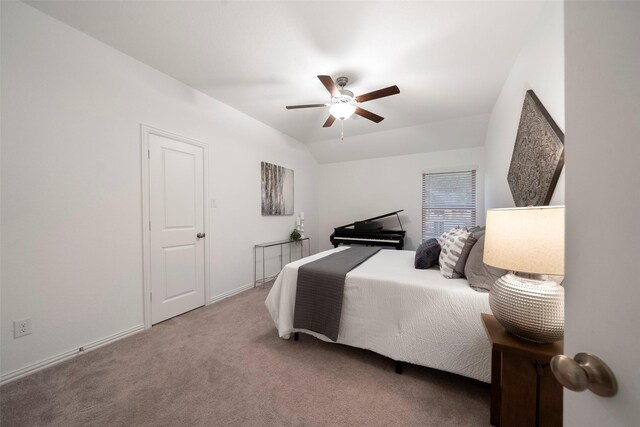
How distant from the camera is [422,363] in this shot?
5.26ft

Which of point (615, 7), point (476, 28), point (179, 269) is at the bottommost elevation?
point (179, 269)

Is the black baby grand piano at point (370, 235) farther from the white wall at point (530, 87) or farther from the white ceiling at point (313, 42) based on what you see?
the white ceiling at point (313, 42)

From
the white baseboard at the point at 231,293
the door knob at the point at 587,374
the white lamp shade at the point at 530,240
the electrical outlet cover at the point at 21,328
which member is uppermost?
the white lamp shade at the point at 530,240

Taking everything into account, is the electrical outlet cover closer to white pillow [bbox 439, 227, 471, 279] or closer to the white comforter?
the white comforter

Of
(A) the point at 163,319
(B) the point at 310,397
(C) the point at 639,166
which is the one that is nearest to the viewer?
(C) the point at 639,166

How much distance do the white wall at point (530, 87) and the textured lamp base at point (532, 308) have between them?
0.64 m

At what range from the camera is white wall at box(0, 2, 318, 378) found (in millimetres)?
1666

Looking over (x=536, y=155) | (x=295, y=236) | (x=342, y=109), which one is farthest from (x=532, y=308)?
(x=295, y=236)

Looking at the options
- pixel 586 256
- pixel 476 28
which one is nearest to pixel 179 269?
pixel 586 256

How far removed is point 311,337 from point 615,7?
2.43 metres

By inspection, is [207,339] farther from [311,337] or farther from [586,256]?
[586,256]

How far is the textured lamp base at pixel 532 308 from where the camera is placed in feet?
3.42

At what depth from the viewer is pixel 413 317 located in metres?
1.64

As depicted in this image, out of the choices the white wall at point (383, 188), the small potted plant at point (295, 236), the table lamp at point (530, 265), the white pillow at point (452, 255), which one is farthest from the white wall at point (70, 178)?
the white wall at point (383, 188)
